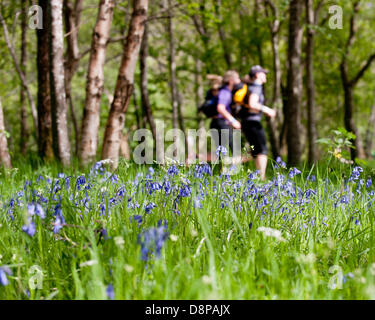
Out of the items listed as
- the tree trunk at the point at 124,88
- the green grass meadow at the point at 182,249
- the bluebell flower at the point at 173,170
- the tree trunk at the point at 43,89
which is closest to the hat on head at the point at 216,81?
the tree trunk at the point at 124,88

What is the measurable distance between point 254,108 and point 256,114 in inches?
7.8

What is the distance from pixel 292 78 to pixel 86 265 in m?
8.54

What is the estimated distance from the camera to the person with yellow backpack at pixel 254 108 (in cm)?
687

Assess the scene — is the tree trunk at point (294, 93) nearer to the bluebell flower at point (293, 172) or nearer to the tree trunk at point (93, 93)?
the tree trunk at point (93, 93)

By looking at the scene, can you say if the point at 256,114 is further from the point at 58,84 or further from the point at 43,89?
the point at 43,89

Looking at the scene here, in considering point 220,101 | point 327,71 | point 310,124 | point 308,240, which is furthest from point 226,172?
point 327,71

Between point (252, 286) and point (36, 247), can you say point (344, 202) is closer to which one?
point (252, 286)

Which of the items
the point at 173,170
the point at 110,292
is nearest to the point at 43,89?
the point at 173,170

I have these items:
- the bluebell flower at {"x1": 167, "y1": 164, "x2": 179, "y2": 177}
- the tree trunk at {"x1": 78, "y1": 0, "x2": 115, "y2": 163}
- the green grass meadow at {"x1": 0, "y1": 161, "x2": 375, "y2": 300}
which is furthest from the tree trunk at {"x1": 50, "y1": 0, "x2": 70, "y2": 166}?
the bluebell flower at {"x1": 167, "y1": 164, "x2": 179, "y2": 177}

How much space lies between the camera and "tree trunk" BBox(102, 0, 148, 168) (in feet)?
23.0

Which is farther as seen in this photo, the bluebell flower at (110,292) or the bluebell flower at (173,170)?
the bluebell flower at (173,170)

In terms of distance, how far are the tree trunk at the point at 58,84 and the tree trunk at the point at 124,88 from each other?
2.27 feet

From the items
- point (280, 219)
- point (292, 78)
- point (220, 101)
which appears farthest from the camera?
point (292, 78)
